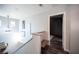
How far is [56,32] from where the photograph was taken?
133 cm

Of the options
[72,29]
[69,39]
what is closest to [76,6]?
[72,29]

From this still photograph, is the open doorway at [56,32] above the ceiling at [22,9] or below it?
below

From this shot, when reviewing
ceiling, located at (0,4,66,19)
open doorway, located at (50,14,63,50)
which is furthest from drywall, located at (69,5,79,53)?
ceiling, located at (0,4,66,19)

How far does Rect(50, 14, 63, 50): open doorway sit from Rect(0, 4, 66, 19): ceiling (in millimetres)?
204

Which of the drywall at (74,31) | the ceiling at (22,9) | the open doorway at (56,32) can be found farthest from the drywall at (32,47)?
the drywall at (74,31)

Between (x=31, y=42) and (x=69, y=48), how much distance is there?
0.63 m

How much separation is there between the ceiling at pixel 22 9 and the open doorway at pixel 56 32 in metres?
0.20

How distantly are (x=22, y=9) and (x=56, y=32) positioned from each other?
0.67 metres

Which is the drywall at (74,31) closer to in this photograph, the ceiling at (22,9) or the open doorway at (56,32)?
the open doorway at (56,32)

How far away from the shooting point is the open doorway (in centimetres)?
132

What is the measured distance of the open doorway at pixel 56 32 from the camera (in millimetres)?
1324

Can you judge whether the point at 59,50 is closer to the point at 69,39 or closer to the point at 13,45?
the point at 69,39

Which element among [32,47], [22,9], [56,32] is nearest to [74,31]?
[56,32]
